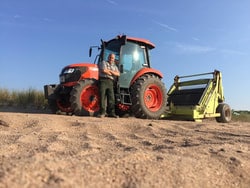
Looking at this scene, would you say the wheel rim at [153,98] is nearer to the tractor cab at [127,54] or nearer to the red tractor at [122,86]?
the red tractor at [122,86]

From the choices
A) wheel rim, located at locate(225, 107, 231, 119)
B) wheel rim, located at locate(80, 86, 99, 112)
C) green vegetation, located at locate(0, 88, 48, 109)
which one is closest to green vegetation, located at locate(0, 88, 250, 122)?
green vegetation, located at locate(0, 88, 48, 109)

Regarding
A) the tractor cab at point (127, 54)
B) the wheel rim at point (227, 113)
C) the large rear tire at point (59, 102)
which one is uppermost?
the tractor cab at point (127, 54)

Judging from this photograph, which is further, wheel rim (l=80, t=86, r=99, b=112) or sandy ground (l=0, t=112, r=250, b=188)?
wheel rim (l=80, t=86, r=99, b=112)

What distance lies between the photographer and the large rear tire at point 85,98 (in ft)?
25.5

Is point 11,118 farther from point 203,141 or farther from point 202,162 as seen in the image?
point 202,162

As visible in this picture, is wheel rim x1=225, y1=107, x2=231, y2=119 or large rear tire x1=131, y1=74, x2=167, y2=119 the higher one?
large rear tire x1=131, y1=74, x2=167, y2=119

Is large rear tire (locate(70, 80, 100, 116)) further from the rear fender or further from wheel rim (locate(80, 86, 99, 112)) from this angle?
the rear fender

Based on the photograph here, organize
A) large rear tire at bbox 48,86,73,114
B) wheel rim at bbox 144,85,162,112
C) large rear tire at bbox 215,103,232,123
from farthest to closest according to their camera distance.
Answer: large rear tire at bbox 215,103,232,123 → wheel rim at bbox 144,85,162,112 → large rear tire at bbox 48,86,73,114

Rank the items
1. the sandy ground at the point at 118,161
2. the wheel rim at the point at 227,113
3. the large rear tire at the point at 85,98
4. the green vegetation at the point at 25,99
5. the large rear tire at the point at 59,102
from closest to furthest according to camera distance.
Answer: the sandy ground at the point at 118,161
the large rear tire at the point at 85,98
the large rear tire at the point at 59,102
the wheel rim at the point at 227,113
the green vegetation at the point at 25,99

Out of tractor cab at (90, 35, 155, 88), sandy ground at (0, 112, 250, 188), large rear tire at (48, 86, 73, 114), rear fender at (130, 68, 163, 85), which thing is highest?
tractor cab at (90, 35, 155, 88)

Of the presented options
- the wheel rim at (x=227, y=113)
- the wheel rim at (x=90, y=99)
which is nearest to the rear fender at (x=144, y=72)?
the wheel rim at (x=90, y=99)

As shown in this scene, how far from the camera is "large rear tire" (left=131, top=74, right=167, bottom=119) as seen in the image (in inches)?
338

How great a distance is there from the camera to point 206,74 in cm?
1043

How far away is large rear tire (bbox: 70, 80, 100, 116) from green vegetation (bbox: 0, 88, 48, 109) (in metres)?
4.08
